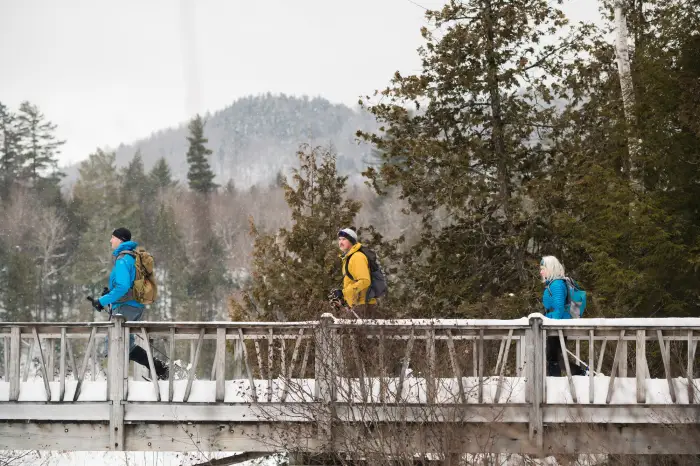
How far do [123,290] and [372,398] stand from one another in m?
3.05

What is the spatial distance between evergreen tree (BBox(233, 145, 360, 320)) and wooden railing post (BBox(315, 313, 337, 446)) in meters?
8.68

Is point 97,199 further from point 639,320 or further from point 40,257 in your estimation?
point 639,320

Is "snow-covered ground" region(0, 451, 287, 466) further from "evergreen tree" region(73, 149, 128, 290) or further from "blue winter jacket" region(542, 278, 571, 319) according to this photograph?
"evergreen tree" region(73, 149, 128, 290)

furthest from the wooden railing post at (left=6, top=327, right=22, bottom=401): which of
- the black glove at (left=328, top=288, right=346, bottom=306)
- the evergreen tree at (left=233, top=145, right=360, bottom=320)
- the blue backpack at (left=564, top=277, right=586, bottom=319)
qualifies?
the evergreen tree at (left=233, top=145, right=360, bottom=320)

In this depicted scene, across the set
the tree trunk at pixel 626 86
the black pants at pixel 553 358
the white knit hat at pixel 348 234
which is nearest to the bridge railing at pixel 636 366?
the black pants at pixel 553 358

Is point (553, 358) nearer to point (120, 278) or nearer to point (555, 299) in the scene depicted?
point (555, 299)

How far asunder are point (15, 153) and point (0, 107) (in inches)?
136

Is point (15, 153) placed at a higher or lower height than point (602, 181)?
higher

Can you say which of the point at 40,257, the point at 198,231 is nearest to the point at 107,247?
the point at 40,257

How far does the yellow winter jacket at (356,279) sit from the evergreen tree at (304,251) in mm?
8103

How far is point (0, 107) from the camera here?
62344 mm

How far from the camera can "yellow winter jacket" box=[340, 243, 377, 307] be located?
930 cm

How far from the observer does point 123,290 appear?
9594mm

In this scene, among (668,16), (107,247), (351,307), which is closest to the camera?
(351,307)
